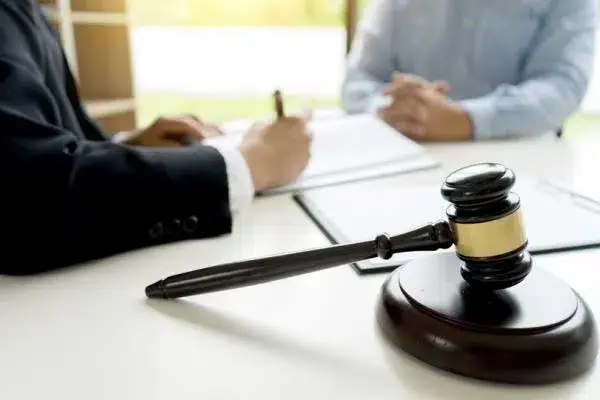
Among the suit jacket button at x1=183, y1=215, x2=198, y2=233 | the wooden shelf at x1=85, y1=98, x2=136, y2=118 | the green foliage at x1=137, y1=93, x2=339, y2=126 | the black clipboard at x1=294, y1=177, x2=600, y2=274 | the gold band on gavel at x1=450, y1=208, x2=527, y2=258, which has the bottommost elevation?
the green foliage at x1=137, y1=93, x2=339, y2=126

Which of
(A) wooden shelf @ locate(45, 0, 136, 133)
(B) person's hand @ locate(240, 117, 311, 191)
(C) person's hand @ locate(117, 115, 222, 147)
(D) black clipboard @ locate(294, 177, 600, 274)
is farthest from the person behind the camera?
(A) wooden shelf @ locate(45, 0, 136, 133)

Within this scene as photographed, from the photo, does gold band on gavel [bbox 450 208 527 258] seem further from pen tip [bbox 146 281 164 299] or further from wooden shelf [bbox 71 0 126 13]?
wooden shelf [bbox 71 0 126 13]

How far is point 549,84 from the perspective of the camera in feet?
4.34

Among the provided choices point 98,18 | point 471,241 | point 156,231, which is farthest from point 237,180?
point 98,18

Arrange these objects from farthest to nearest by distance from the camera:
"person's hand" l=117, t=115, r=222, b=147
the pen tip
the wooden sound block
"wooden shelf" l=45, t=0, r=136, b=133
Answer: "wooden shelf" l=45, t=0, r=136, b=133 → "person's hand" l=117, t=115, r=222, b=147 → the pen tip → the wooden sound block

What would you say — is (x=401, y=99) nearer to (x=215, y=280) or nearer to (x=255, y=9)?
(x=215, y=280)

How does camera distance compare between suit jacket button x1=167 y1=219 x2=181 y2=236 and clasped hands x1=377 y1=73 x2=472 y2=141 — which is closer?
suit jacket button x1=167 y1=219 x2=181 y2=236

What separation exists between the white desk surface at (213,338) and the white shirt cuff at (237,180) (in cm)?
7

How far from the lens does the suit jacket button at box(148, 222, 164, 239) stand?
0.65 metres

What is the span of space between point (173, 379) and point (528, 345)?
0.21 meters

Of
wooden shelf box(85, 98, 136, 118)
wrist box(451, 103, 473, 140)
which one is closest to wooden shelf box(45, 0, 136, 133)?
wooden shelf box(85, 98, 136, 118)

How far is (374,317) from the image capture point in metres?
0.48

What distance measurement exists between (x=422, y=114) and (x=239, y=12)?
1232 mm

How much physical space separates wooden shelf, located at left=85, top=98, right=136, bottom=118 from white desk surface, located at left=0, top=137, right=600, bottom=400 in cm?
141
